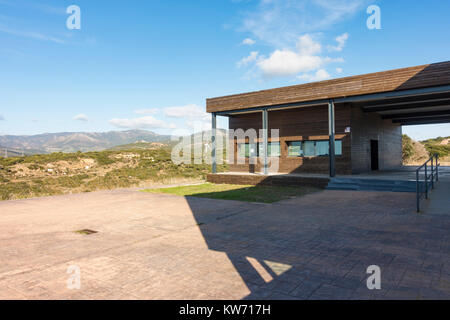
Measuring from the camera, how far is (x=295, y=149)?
15984mm

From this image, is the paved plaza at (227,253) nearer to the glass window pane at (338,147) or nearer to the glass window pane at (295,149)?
the glass window pane at (338,147)

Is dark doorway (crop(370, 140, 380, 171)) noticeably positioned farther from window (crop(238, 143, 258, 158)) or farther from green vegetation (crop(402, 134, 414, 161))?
green vegetation (crop(402, 134, 414, 161))

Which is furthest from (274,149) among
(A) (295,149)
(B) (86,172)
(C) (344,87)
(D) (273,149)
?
(B) (86,172)

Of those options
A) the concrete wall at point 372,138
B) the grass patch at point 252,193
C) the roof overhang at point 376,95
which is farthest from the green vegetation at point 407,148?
the grass patch at point 252,193

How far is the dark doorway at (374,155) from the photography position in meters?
16.8

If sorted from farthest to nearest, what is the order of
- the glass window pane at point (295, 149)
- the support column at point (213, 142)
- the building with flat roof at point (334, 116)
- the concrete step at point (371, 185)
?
1. the support column at point (213, 142)
2. the glass window pane at point (295, 149)
3. the building with flat roof at point (334, 116)
4. the concrete step at point (371, 185)

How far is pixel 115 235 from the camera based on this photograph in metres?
5.40

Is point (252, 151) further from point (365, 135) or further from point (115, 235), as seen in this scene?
point (115, 235)

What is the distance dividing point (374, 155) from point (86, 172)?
2221cm

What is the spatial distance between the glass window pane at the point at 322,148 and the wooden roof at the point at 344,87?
2.85 meters

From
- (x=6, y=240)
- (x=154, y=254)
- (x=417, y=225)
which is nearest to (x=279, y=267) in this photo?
(x=154, y=254)

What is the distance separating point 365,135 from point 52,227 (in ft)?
49.2

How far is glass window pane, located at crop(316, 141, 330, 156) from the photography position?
14906 millimetres
